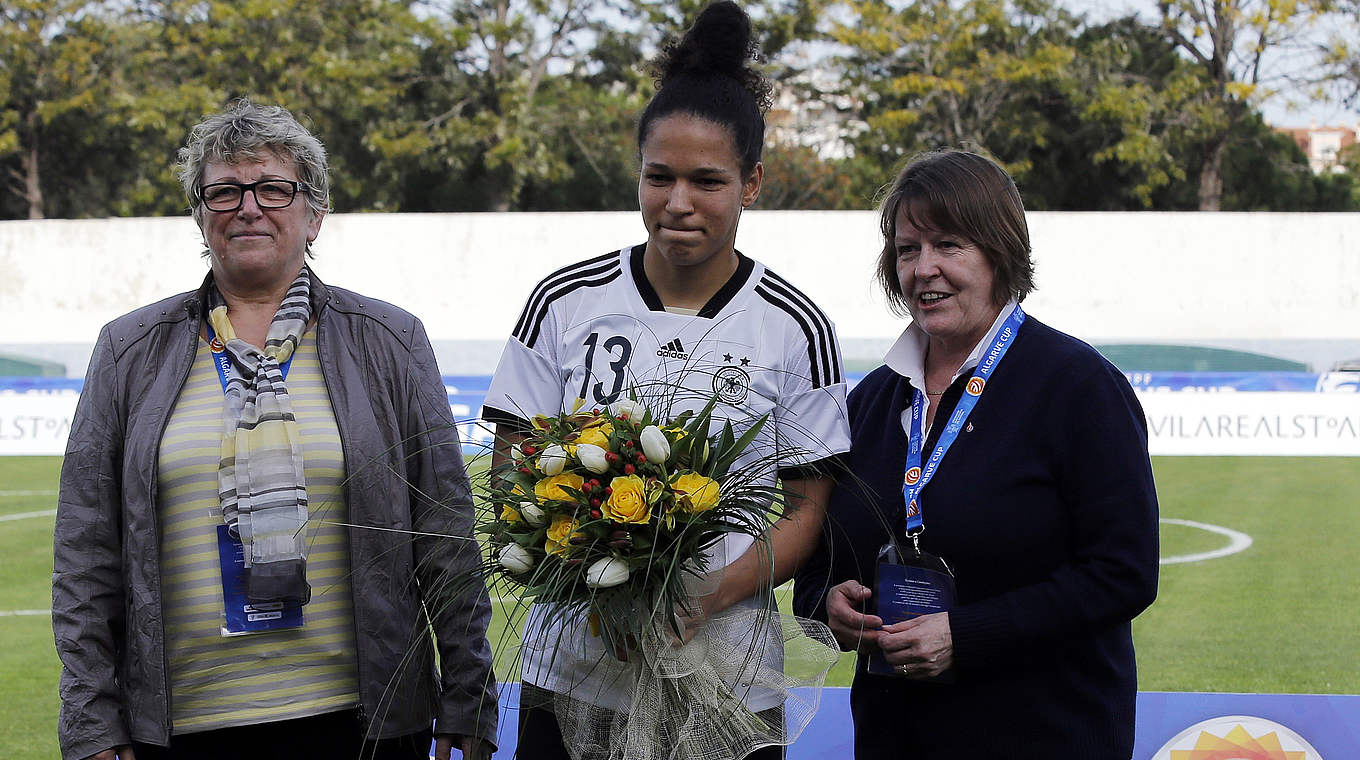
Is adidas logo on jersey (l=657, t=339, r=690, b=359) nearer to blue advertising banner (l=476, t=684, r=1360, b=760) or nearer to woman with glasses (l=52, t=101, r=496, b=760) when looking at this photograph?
woman with glasses (l=52, t=101, r=496, b=760)

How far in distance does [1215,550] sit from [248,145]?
28.1 feet

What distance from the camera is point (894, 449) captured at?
2.63 meters

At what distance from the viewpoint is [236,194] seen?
268 centimetres

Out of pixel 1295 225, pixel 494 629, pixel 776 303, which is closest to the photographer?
pixel 776 303

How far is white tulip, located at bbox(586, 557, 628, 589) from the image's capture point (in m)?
2.09

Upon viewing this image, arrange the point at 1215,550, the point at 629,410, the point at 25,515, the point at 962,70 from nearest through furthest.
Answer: the point at 629,410
the point at 1215,550
the point at 25,515
the point at 962,70

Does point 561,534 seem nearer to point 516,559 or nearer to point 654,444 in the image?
point 516,559

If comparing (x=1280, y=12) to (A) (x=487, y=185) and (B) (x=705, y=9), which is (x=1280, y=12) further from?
(B) (x=705, y=9)

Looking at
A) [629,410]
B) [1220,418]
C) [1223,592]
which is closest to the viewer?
[629,410]

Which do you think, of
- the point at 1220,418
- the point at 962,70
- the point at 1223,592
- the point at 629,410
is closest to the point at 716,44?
the point at 629,410

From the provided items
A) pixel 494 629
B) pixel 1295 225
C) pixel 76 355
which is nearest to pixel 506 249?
pixel 76 355

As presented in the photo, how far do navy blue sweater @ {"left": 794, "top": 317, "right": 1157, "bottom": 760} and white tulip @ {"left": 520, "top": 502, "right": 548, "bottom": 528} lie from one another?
61 cm

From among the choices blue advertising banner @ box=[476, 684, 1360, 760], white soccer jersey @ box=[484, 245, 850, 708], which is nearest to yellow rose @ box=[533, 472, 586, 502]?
white soccer jersey @ box=[484, 245, 850, 708]

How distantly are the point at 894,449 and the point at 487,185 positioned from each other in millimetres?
28002
